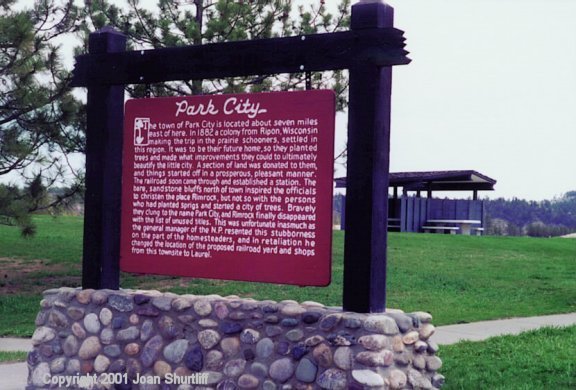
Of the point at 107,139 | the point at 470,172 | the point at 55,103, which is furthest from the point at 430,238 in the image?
the point at 107,139

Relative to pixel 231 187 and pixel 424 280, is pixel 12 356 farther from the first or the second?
pixel 424 280

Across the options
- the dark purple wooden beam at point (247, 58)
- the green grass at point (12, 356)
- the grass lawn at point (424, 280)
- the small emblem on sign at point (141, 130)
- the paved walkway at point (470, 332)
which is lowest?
the green grass at point (12, 356)

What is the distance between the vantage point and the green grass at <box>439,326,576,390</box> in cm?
873

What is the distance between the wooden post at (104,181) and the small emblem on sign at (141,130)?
0.21 m

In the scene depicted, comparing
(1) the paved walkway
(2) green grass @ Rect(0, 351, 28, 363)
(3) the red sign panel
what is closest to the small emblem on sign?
(3) the red sign panel

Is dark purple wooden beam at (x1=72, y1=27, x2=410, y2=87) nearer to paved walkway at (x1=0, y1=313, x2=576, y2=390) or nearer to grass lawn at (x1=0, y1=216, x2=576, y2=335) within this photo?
paved walkway at (x1=0, y1=313, x2=576, y2=390)

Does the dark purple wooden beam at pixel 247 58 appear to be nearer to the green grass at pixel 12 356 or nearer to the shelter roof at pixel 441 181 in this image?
the green grass at pixel 12 356

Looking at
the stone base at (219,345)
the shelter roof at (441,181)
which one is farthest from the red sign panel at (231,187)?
the shelter roof at (441,181)

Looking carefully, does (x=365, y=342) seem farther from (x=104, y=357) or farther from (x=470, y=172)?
(x=470, y=172)

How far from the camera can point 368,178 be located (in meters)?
7.11

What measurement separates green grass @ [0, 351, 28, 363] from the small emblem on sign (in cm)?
333

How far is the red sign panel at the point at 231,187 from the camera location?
7441 mm

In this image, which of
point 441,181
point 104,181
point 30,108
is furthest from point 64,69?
point 441,181

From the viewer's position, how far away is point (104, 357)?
8.23 m
